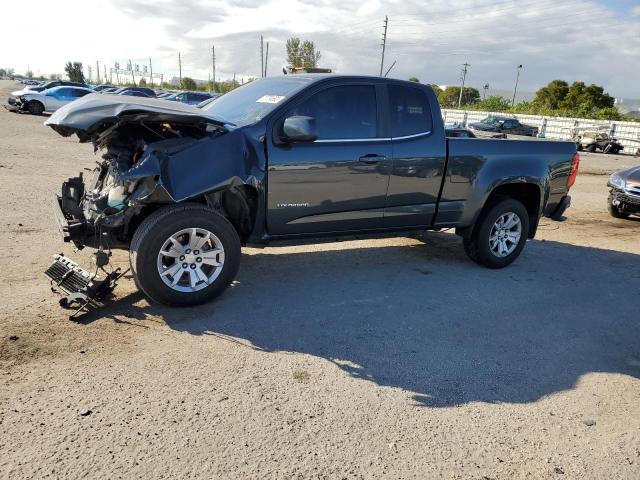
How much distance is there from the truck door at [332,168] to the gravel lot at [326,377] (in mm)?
702

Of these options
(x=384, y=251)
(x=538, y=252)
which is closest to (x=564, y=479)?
(x=384, y=251)

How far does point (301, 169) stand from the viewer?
4.75 meters

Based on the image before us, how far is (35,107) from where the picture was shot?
87.8ft

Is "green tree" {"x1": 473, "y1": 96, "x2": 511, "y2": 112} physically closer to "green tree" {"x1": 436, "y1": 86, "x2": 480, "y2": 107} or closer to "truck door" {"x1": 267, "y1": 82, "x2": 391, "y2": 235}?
"green tree" {"x1": 436, "y1": 86, "x2": 480, "y2": 107}

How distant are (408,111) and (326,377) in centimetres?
308

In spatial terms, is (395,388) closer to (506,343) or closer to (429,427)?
(429,427)

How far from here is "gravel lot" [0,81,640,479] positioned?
277 cm

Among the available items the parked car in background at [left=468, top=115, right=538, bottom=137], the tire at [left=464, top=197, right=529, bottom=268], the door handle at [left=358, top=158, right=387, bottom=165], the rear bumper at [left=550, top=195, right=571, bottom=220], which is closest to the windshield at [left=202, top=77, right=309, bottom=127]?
the door handle at [left=358, top=158, right=387, bottom=165]

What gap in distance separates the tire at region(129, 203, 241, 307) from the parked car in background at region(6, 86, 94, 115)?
25873 millimetres

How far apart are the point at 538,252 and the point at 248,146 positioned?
462 centimetres

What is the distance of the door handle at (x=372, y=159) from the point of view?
16.6 feet

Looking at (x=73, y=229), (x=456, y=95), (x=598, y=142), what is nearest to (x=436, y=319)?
(x=73, y=229)

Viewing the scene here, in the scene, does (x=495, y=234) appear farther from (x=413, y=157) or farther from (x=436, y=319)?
(x=436, y=319)

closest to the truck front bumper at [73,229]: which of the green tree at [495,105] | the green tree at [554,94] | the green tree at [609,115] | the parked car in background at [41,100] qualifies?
the parked car in background at [41,100]
